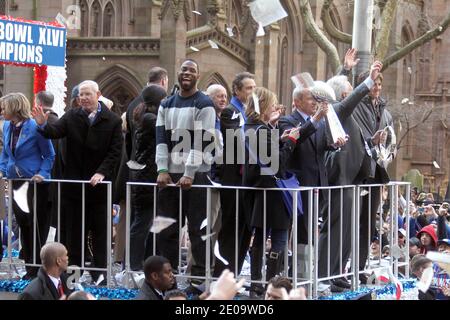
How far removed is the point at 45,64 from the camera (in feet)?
55.1

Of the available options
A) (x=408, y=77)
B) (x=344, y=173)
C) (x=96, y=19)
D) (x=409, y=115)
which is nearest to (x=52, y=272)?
(x=344, y=173)

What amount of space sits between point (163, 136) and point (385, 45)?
16848mm

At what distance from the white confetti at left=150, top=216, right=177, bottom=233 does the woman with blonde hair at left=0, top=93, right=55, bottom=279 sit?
1.51 meters

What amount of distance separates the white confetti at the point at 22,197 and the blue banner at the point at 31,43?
14.9ft

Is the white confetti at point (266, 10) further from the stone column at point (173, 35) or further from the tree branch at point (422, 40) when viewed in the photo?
the stone column at point (173, 35)

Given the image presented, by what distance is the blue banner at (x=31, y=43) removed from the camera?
52.0ft

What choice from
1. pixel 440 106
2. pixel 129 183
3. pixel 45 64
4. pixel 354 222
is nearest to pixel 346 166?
pixel 354 222

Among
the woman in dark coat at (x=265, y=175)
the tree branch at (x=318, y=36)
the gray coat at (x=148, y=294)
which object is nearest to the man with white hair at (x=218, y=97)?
the woman in dark coat at (x=265, y=175)

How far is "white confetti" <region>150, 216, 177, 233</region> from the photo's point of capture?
34.5 ft

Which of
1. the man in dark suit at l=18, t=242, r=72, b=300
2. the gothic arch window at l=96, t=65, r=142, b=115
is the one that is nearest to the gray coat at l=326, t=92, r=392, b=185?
the man in dark suit at l=18, t=242, r=72, b=300

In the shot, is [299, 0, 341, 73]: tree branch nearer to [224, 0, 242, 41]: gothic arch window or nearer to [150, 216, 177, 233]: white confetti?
[224, 0, 242, 41]: gothic arch window
